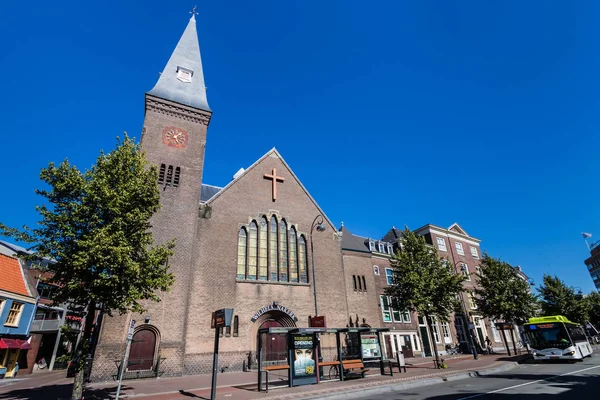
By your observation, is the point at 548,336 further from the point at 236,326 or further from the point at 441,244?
the point at 236,326

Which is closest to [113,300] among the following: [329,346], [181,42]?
[329,346]

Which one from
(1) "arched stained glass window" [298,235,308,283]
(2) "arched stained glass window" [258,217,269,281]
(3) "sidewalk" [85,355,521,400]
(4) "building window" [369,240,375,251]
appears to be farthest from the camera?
(4) "building window" [369,240,375,251]

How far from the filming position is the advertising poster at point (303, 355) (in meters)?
15.8

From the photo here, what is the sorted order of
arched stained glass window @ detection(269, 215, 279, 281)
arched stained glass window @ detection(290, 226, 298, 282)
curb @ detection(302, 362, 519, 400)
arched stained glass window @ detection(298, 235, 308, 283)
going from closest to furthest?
1. curb @ detection(302, 362, 519, 400)
2. arched stained glass window @ detection(269, 215, 279, 281)
3. arched stained glass window @ detection(290, 226, 298, 282)
4. arched stained glass window @ detection(298, 235, 308, 283)

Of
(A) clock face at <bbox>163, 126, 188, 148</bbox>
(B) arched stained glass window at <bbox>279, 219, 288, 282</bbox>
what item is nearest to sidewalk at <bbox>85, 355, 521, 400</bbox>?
(B) arched stained glass window at <bbox>279, 219, 288, 282</bbox>

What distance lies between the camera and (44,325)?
106ft

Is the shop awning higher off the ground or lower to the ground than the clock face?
lower

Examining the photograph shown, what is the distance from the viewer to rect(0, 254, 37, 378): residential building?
1000 inches

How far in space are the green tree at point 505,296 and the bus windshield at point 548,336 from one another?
20.2 ft

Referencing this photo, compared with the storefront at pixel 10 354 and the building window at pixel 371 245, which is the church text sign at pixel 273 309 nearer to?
the building window at pixel 371 245

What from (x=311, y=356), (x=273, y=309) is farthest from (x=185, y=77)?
(x=311, y=356)

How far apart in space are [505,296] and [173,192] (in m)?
32.9

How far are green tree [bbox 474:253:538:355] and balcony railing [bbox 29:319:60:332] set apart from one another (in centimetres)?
4507

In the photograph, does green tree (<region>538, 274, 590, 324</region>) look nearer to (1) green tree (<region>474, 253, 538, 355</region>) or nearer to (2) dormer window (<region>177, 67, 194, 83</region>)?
(1) green tree (<region>474, 253, 538, 355</region>)
